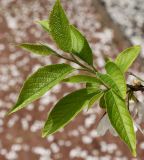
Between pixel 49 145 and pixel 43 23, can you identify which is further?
pixel 49 145

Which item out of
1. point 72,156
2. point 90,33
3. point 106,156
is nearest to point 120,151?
point 106,156

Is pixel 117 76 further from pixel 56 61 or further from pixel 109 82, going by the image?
pixel 56 61

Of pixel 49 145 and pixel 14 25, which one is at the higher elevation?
pixel 14 25

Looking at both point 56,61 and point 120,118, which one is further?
point 56,61

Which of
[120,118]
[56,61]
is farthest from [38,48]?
[56,61]

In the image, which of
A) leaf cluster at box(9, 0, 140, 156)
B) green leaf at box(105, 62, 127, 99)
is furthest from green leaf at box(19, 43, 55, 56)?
green leaf at box(105, 62, 127, 99)

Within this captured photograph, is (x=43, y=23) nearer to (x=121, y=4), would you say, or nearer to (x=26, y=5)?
(x=121, y=4)
